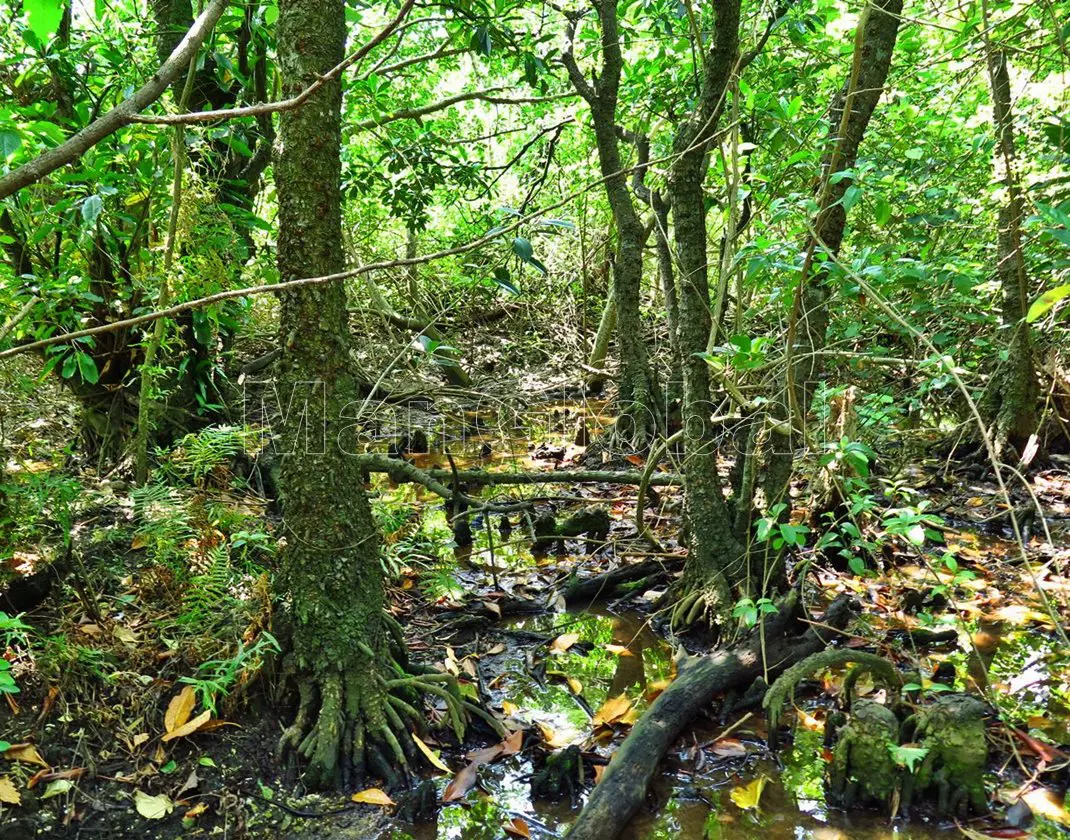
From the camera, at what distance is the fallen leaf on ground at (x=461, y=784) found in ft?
11.0

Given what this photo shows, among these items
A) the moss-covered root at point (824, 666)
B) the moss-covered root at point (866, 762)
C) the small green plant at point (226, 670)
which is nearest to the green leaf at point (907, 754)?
the moss-covered root at point (866, 762)

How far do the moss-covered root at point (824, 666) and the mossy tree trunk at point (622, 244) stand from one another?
445 cm

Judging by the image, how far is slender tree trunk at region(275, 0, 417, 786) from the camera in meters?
3.17

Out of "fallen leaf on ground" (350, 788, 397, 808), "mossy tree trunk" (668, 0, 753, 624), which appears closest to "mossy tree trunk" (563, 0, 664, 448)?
"mossy tree trunk" (668, 0, 753, 624)

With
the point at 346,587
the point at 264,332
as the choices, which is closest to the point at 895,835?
the point at 346,587

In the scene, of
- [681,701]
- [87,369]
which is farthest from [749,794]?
[87,369]

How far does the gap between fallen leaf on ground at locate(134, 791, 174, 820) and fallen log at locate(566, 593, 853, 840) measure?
156 cm

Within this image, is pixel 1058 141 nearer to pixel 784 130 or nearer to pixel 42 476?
pixel 784 130

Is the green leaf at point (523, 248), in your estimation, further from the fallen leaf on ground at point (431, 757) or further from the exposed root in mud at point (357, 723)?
the fallen leaf on ground at point (431, 757)

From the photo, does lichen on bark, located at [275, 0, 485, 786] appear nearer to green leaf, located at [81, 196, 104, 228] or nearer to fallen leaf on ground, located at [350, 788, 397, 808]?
fallen leaf on ground, located at [350, 788, 397, 808]

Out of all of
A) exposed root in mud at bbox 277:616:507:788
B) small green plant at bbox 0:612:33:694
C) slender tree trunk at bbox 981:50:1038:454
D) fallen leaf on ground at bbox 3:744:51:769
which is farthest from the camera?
slender tree trunk at bbox 981:50:1038:454

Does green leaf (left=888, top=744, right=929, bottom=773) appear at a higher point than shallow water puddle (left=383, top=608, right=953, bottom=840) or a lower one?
higher

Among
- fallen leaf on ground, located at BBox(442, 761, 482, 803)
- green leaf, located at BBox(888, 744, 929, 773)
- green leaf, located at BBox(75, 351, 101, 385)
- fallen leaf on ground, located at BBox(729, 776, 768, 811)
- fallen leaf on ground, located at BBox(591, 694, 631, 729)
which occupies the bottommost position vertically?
fallen leaf on ground, located at BBox(729, 776, 768, 811)

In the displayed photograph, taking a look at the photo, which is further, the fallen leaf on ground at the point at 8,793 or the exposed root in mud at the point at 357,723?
the exposed root in mud at the point at 357,723
